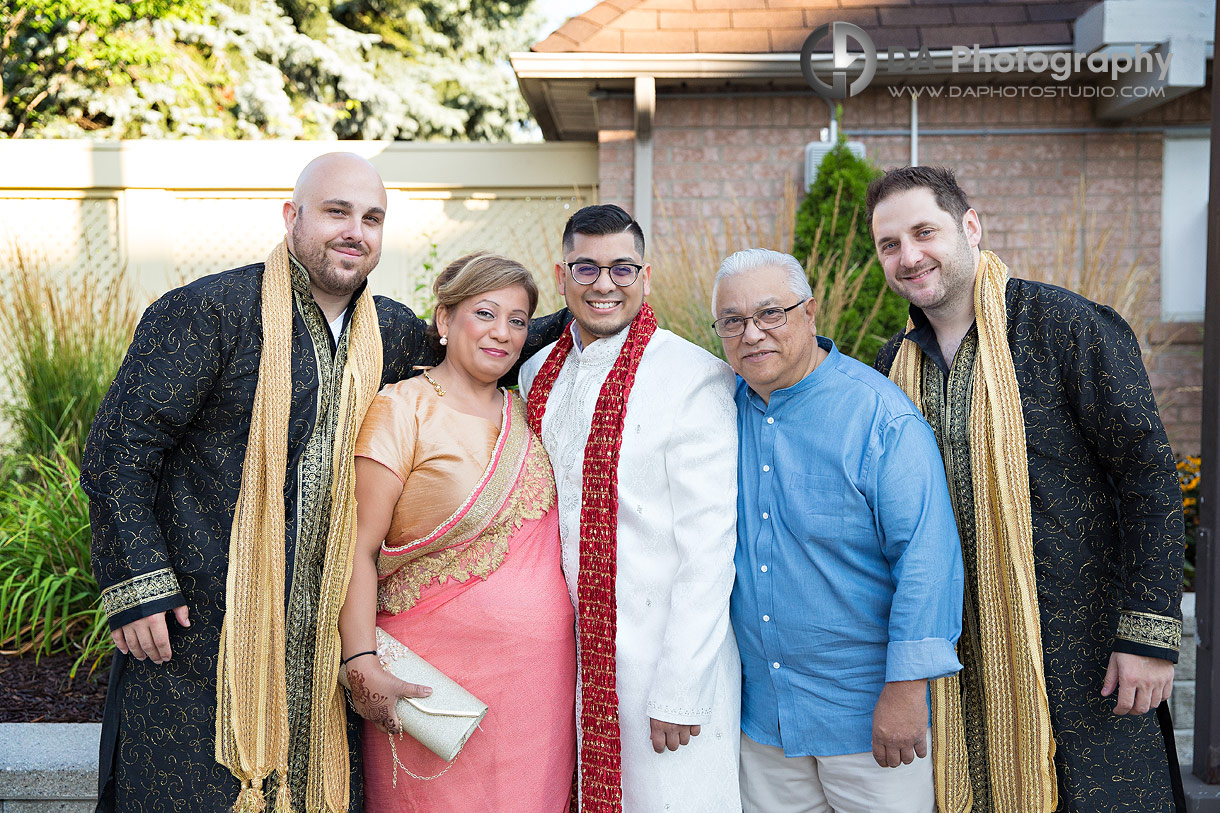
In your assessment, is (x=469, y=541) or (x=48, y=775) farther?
(x=48, y=775)

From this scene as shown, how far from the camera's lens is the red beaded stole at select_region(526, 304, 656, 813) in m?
2.35

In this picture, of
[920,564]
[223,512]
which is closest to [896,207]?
[920,564]

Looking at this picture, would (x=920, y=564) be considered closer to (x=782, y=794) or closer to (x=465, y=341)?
(x=782, y=794)

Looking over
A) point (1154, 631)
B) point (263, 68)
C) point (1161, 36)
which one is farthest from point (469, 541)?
point (263, 68)

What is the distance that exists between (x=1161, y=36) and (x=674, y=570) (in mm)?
5739

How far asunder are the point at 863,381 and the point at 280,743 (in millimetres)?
1742

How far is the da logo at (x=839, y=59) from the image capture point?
6383 millimetres

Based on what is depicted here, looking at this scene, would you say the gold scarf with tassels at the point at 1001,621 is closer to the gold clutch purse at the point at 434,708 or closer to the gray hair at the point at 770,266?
the gray hair at the point at 770,266

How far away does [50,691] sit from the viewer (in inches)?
141

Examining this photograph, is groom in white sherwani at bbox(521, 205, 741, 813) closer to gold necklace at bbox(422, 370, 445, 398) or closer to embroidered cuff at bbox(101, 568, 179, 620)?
gold necklace at bbox(422, 370, 445, 398)

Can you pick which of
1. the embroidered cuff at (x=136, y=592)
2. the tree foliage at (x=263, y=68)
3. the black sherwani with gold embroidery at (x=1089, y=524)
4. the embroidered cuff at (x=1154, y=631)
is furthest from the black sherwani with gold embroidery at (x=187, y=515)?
the tree foliage at (x=263, y=68)

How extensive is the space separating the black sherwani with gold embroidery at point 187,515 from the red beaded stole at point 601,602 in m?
0.64

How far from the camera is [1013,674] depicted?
2.31 meters

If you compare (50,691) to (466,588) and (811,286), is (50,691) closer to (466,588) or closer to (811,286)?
(466,588)
